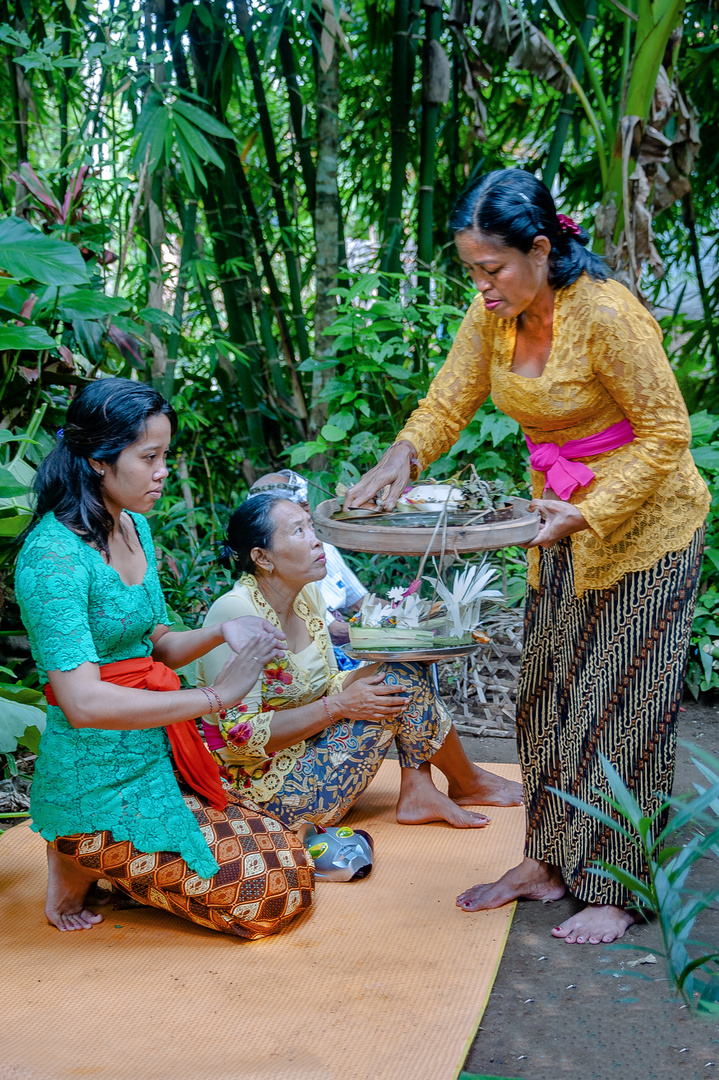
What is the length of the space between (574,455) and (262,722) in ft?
3.51

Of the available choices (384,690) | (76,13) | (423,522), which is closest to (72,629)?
(423,522)

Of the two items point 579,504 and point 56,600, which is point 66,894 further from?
point 579,504

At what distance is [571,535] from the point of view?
224 cm

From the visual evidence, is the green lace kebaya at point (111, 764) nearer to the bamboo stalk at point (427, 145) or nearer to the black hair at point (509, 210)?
the black hair at point (509, 210)

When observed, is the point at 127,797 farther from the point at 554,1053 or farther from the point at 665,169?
the point at 665,169

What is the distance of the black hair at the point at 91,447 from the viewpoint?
2035 millimetres

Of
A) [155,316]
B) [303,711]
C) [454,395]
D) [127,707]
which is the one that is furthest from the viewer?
[155,316]

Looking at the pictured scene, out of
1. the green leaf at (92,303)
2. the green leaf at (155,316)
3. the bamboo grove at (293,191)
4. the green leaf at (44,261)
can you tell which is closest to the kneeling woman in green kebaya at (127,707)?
the bamboo grove at (293,191)

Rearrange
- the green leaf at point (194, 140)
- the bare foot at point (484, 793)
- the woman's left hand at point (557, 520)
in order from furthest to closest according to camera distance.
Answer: the green leaf at point (194, 140) → the bare foot at point (484, 793) → the woman's left hand at point (557, 520)

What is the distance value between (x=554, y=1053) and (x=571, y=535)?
1068mm

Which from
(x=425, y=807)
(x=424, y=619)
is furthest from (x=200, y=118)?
(x=425, y=807)

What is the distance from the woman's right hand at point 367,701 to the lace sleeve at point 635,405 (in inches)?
34.8

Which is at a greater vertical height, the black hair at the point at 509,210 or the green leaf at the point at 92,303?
the black hair at the point at 509,210

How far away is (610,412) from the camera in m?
2.17
